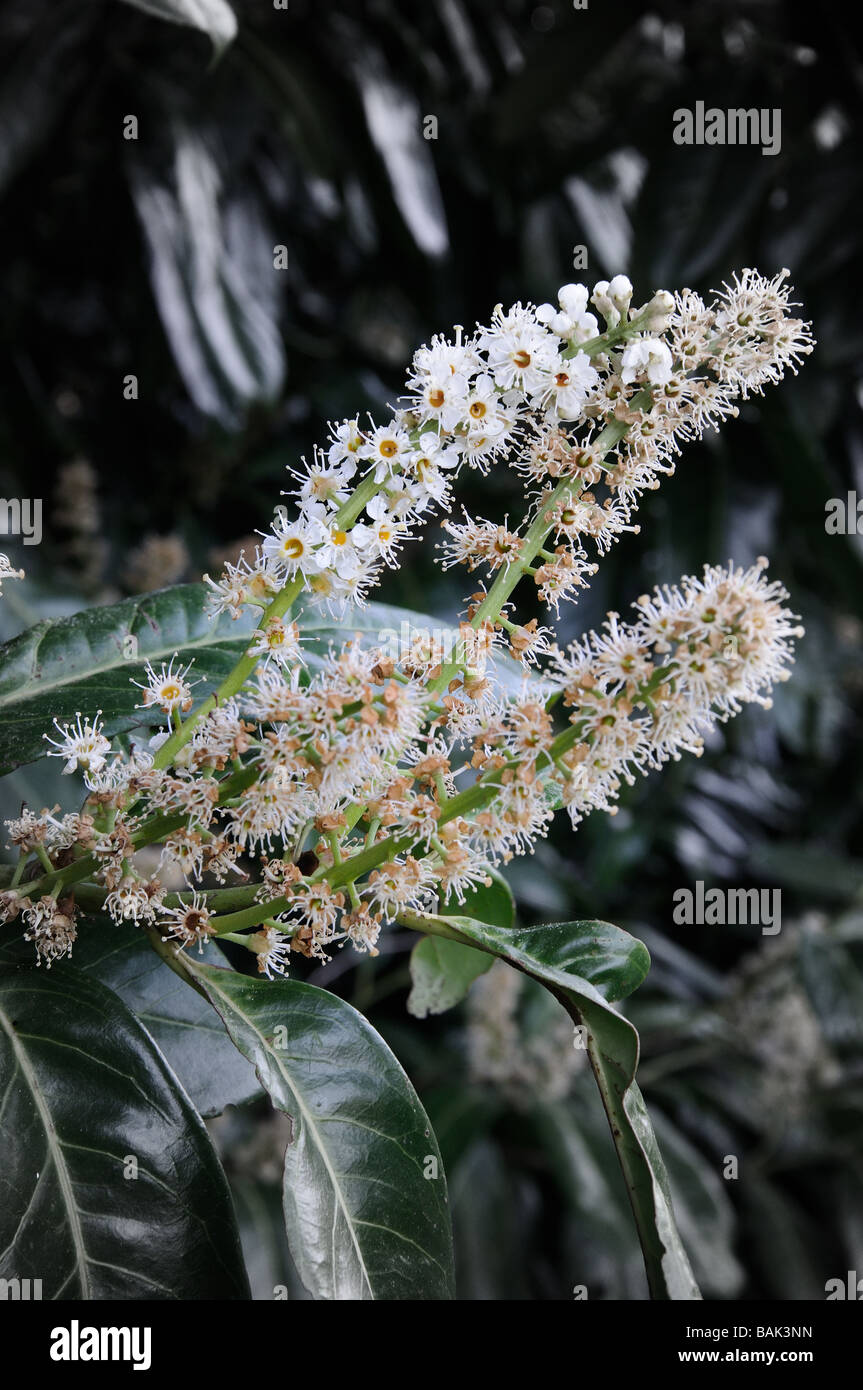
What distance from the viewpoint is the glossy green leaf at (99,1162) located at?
49cm

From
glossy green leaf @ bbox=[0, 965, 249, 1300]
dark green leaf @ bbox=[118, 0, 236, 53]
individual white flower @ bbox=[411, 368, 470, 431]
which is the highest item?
dark green leaf @ bbox=[118, 0, 236, 53]

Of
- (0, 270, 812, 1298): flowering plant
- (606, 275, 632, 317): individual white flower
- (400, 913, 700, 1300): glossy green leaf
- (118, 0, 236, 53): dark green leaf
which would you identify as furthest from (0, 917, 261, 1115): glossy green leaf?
(118, 0, 236, 53): dark green leaf

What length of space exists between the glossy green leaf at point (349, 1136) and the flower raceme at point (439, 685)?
3 cm

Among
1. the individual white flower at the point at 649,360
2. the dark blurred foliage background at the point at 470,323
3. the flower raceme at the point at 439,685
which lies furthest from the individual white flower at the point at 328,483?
the dark blurred foliage background at the point at 470,323

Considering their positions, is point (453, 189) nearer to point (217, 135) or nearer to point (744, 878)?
point (217, 135)

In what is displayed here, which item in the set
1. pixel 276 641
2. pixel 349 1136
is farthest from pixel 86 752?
pixel 349 1136

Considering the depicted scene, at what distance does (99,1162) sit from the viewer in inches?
20.0

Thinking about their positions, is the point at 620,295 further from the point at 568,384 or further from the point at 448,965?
the point at 448,965

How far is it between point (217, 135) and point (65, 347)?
413mm

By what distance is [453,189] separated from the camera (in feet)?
6.18

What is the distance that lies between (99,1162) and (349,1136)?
11 centimetres

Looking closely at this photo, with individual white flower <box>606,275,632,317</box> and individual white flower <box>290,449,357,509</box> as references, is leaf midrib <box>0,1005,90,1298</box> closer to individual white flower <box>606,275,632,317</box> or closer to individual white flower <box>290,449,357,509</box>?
individual white flower <box>290,449,357,509</box>

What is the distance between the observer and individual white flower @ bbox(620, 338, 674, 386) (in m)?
0.47

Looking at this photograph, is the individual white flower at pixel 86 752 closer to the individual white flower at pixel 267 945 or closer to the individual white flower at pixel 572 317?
the individual white flower at pixel 267 945
